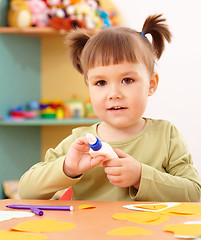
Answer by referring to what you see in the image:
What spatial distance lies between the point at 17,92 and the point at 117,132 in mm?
1790

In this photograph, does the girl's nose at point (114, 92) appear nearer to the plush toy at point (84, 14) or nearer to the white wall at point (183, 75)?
the plush toy at point (84, 14)

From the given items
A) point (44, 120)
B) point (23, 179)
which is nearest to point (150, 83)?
point (23, 179)

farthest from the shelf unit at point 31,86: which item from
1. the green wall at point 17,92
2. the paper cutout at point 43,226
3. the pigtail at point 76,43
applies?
the paper cutout at point 43,226

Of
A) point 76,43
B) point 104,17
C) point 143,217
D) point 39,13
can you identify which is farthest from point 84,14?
point 143,217

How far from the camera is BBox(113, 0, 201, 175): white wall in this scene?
8.75ft

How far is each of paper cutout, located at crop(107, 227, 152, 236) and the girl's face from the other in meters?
0.38

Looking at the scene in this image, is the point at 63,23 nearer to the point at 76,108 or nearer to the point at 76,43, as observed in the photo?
the point at 76,108

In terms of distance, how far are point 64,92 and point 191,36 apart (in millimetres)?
879

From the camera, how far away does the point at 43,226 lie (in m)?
0.60

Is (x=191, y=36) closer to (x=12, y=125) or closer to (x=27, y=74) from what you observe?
(x=27, y=74)

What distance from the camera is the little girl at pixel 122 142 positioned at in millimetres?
845

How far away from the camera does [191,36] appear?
106 inches

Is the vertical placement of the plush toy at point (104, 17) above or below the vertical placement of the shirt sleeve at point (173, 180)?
above

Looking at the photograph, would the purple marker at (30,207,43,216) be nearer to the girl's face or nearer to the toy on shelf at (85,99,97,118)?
the girl's face
